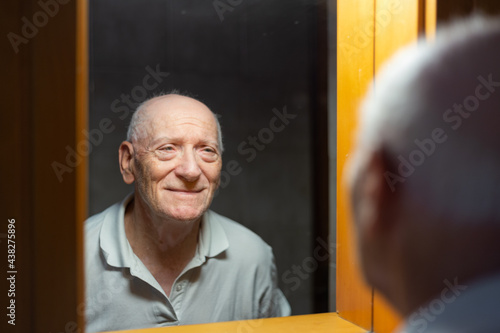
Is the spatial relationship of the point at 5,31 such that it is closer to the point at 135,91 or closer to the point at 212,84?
the point at 135,91

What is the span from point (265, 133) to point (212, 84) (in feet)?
0.66

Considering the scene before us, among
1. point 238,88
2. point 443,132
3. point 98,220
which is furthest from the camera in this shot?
point 238,88

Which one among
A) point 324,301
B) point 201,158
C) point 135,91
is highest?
point 135,91

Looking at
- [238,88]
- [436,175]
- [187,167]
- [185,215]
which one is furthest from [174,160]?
[436,175]

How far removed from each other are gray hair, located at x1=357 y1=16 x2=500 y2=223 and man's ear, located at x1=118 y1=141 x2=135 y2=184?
720 mm

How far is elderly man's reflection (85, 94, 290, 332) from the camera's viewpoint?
3.61 feet

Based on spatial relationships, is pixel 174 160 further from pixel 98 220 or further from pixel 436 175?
pixel 436 175

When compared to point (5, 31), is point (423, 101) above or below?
below

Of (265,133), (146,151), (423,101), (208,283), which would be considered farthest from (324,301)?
(423,101)

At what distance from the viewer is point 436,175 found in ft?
1.97

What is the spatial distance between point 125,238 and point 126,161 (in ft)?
0.62

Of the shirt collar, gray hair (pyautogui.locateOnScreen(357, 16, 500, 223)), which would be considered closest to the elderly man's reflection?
the shirt collar

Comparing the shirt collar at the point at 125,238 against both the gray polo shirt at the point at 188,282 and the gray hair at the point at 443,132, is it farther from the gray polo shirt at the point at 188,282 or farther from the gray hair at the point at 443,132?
the gray hair at the point at 443,132

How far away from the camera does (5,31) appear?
760mm
